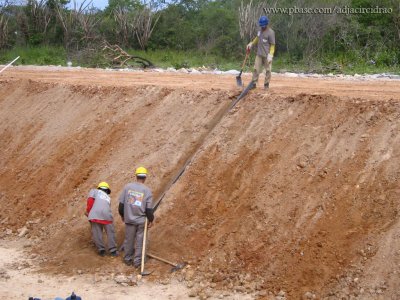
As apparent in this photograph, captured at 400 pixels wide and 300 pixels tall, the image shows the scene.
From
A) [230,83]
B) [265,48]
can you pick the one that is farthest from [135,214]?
[230,83]

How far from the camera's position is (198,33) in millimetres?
31922

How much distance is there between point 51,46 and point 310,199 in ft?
80.4

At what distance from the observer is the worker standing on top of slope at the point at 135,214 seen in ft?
34.0

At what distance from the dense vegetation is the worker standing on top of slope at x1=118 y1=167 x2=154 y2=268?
39.7ft

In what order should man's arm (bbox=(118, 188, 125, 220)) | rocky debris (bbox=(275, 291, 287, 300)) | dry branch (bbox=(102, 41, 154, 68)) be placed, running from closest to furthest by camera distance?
rocky debris (bbox=(275, 291, 287, 300)) → man's arm (bbox=(118, 188, 125, 220)) → dry branch (bbox=(102, 41, 154, 68))

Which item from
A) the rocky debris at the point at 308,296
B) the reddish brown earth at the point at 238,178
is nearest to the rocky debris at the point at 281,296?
the reddish brown earth at the point at 238,178

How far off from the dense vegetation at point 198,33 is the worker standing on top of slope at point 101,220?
1211 centimetres

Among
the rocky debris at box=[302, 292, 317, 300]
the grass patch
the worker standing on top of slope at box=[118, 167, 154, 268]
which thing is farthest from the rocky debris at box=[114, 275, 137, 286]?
the grass patch

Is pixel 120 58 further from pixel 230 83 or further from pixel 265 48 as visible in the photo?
pixel 265 48

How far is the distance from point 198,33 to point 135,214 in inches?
889

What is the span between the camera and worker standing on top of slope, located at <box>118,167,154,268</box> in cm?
1035

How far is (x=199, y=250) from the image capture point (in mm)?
10109

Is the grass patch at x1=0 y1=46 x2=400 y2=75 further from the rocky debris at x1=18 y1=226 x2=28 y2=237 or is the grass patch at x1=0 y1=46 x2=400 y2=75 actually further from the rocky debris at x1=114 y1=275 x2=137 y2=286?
the rocky debris at x1=114 y1=275 x2=137 y2=286

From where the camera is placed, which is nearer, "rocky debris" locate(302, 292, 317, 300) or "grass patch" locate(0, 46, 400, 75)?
"rocky debris" locate(302, 292, 317, 300)
